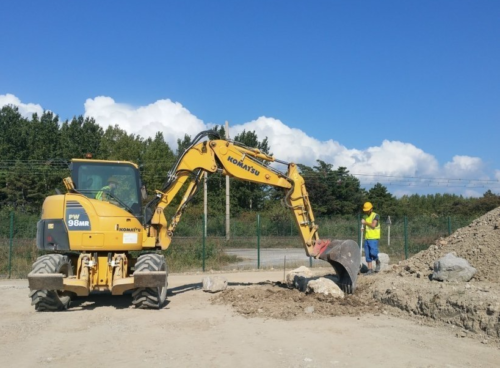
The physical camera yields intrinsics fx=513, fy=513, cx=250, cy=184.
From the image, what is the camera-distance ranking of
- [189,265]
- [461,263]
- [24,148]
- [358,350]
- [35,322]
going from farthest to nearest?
1. [24,148]
2. [189,265]
3. [461,263]
4. [35,322]
5. [358,350]

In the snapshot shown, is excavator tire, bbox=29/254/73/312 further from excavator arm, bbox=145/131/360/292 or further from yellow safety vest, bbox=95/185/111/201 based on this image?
excavator arm, bbox=145/131/360/292

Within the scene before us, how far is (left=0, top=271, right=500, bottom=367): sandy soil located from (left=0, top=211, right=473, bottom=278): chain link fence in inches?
292

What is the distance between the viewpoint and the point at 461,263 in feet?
33.6

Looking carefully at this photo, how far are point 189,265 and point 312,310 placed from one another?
10.7 meters

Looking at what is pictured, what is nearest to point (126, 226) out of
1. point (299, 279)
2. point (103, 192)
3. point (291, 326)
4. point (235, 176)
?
point (103, 192)

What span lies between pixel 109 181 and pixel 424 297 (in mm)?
6636

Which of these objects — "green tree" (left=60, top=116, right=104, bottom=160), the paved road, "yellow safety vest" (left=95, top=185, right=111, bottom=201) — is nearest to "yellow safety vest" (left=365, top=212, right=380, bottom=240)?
"yellow safety vest" (left=95, top=185, right=111, bottom=201)

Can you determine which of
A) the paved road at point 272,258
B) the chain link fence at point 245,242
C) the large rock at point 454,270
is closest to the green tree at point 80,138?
A: the chain link fence at point 245,242

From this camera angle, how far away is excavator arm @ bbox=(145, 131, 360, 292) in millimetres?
11195

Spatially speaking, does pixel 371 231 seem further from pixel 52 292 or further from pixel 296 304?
pixel 52 292

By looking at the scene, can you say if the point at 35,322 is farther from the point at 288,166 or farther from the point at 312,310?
the point at 288,166

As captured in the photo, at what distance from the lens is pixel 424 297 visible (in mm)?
9391

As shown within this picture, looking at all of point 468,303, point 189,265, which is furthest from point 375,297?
point 189,265

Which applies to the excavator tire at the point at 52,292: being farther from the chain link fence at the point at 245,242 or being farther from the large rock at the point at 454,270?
the chain link fence at the point at 245,242
